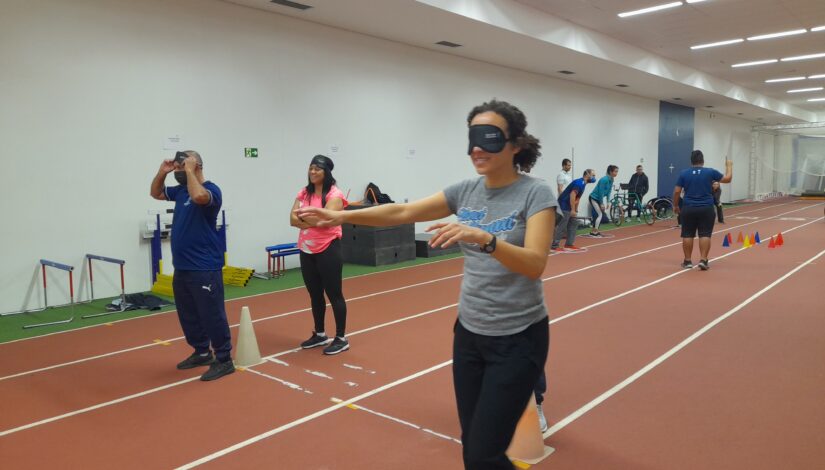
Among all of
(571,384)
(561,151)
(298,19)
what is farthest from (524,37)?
(571,384)

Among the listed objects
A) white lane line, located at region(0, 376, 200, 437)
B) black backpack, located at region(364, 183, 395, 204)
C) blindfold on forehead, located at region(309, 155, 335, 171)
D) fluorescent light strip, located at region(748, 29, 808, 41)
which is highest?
fluorescent light strip, located at region(748, 29, 808, 41)

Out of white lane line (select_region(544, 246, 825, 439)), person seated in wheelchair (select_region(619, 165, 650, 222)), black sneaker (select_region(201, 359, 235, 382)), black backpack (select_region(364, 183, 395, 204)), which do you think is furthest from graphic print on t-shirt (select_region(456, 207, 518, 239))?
person seated in wheelchair (select_region(619, 165, 650, 222))

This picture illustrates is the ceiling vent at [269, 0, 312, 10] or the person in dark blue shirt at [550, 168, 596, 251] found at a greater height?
the ceiling vent at [269, 0, 312, 10]

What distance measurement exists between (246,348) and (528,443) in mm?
2733


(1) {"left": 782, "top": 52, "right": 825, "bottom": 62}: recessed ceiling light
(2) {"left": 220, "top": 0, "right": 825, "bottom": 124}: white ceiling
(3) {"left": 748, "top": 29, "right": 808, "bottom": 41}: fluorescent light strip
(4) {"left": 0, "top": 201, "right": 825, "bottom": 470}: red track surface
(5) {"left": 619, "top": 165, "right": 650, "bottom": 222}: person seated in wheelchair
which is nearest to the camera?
(4) {"left": 0, "top": 201, "right": 825, "bottom": 470}: red track surface

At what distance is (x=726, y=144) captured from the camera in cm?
2844

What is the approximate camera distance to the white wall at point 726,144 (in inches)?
1016

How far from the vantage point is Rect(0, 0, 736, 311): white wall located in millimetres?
7008

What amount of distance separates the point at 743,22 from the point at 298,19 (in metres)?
9.84

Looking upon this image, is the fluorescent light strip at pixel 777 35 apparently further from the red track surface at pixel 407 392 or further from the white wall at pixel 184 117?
the red track surface at pixel 407 392

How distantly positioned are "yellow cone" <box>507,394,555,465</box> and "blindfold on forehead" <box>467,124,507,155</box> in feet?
5.84

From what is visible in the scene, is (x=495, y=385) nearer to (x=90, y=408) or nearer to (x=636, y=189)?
(x=90, y=408)

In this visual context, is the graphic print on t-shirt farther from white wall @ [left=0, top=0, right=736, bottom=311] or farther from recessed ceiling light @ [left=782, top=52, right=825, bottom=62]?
recessed ceiling light @ [left=782, top=52, right=825, bottom=62]

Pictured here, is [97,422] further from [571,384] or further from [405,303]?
[405,303]
